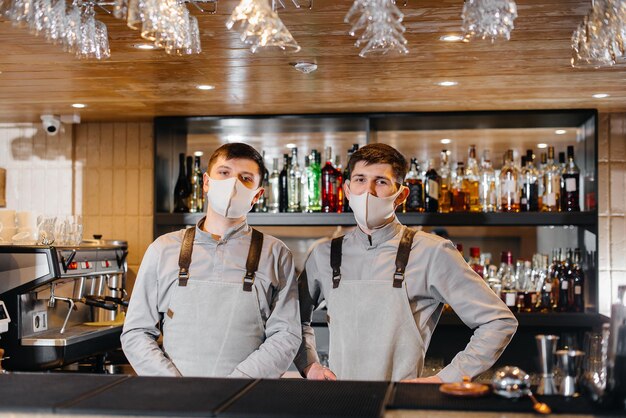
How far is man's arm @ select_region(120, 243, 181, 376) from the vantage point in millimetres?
2525

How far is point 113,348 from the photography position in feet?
14.6

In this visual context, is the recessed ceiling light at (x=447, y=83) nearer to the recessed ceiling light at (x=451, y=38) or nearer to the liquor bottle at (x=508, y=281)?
the recessed ceiling light at (x=451, y=38)

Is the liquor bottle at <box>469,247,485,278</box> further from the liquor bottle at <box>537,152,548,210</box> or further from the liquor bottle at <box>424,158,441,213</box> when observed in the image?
the liquor bottle at <box>537,152,548,210</box>

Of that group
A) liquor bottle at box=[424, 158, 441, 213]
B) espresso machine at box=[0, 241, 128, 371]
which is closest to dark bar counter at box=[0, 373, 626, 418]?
espresso machine at box=[0, 241, 128, 371]

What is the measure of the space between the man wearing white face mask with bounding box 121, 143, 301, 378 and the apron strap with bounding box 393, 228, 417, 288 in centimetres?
34

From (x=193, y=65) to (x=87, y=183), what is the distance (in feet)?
6.81

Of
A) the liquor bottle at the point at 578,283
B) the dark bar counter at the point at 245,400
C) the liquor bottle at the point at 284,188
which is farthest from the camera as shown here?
the liquor bottle at the point at 284,188

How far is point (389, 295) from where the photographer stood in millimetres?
2598

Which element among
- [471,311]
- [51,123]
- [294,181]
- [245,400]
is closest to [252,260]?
[471,311]

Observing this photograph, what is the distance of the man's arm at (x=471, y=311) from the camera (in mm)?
2510

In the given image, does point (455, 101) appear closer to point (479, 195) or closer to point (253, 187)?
point (479, 195)

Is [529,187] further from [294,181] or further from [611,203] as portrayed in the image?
[294,181]

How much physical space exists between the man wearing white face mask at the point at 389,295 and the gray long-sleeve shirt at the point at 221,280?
5.3 inches

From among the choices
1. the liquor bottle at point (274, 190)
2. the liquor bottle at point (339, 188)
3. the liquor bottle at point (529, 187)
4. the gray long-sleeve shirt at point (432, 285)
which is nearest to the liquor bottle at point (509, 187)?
the liquor bottle at point (529, 187)
